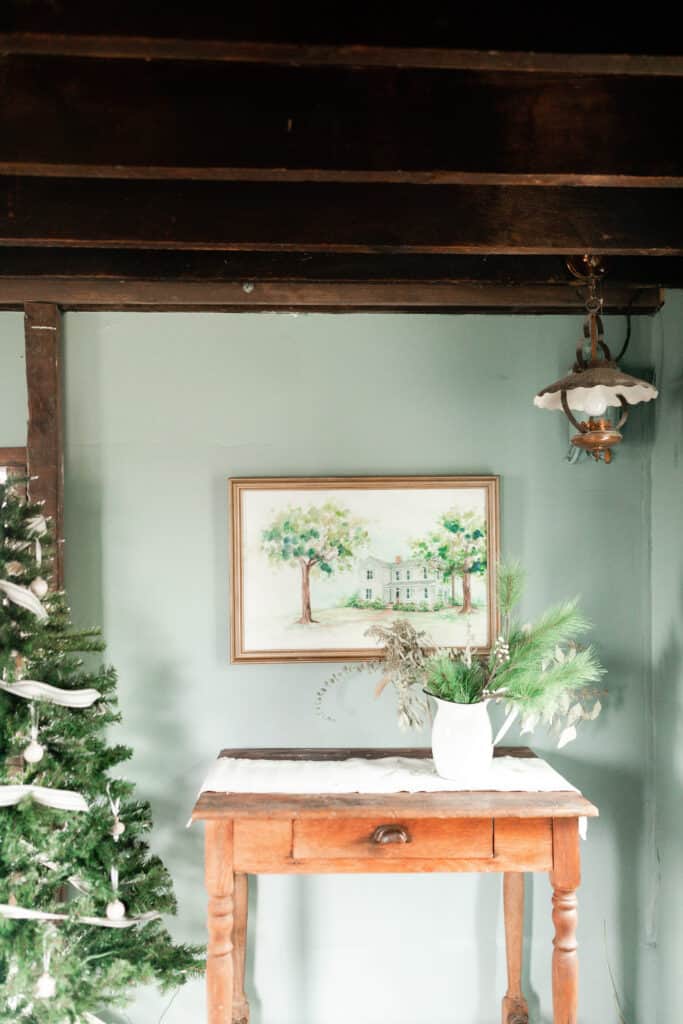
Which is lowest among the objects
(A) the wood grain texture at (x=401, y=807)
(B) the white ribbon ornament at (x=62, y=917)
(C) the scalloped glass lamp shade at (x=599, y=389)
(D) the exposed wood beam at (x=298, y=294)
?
(B) the white ribbon ornament at (x=62, y=917)

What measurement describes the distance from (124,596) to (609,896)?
6.05 ft

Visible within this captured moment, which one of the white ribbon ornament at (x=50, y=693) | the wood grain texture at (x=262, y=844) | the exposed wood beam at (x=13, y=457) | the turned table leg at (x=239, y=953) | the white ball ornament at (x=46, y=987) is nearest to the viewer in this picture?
the white ball ornament at (x=46, y=987)

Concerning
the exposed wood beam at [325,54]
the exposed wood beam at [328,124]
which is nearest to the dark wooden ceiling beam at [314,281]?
the exposed wood beam at [328,124]

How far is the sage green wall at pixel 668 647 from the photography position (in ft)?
8.84

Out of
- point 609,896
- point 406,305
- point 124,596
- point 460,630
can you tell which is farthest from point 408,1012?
point 406,305

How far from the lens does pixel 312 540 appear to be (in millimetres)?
2840

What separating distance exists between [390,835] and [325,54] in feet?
5.87

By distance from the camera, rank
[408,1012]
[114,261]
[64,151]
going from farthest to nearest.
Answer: [408,1012] < [114,261] < [64,151]

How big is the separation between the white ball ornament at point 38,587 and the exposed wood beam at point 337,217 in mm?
832

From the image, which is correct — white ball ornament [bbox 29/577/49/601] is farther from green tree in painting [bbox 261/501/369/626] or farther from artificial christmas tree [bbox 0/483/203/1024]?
green tree in painting [bbox 261/501/369/626]

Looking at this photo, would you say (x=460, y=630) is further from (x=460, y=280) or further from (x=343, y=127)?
(x=343, y=127)

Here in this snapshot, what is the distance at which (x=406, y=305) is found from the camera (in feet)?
9.39

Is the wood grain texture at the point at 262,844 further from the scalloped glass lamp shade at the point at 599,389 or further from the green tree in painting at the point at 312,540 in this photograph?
the scalloped glass lamp shade at the point at 599,389

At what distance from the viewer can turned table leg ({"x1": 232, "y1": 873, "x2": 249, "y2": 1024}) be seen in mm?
2680
